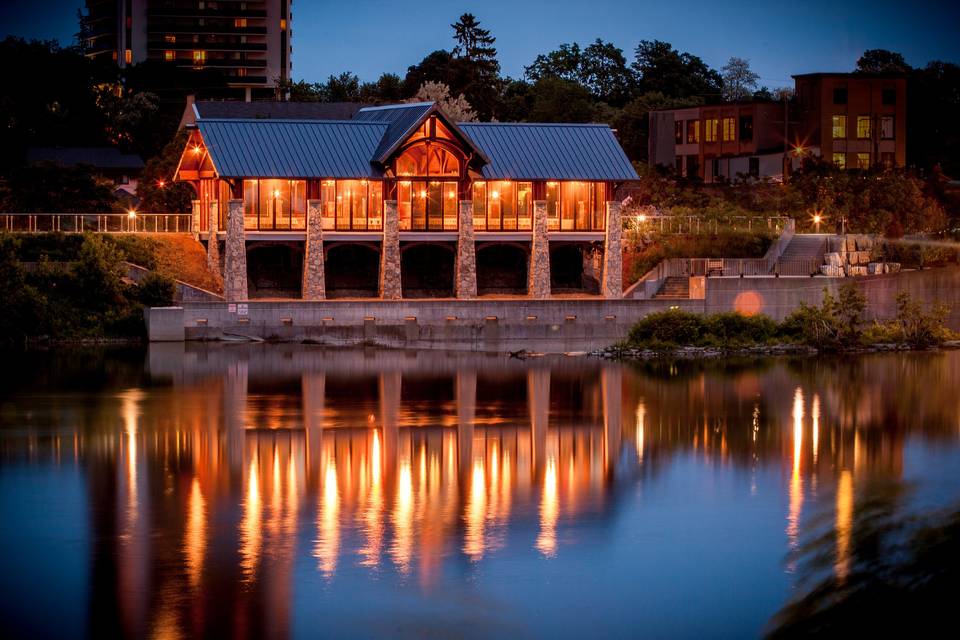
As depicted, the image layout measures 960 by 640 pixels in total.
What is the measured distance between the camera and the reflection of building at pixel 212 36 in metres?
183

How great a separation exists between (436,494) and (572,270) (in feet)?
143

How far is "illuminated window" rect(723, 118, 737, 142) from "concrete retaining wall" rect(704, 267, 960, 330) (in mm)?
38507

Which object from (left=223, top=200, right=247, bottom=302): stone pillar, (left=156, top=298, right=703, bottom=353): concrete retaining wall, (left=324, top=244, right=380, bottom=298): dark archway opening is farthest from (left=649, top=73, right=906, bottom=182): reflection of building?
(left=223, top=200, right=247, bottom=302): stone pillar

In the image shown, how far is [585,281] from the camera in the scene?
73375 millimetres

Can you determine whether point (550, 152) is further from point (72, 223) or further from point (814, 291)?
point (72, 223)

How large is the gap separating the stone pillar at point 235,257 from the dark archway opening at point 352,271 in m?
5.16

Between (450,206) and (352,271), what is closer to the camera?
(450,206)

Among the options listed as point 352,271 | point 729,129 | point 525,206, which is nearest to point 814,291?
point 525,206

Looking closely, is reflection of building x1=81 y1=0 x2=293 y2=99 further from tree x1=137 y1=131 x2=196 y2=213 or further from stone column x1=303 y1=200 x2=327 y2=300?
stone column x1=303 y1=200 x2=327 y2=300

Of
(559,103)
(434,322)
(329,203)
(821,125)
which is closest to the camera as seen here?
(434,322)

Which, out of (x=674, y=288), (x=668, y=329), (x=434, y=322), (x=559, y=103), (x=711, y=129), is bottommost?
(x=668, y=329)

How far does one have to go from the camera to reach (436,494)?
102ft

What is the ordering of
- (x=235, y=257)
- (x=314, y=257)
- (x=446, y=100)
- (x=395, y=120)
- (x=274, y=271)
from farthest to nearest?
1. (x=446, y=100)
2. (x=395, y=120)
3. (x=274, y=271)
4. (x=314, y=257)
5. (x=235, y=257)

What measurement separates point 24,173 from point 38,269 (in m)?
13.9
